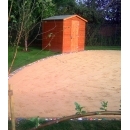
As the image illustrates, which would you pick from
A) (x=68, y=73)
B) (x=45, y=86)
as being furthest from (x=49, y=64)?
(x=45, y=86)

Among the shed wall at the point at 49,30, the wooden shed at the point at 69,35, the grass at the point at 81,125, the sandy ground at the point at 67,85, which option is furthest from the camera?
the wooden shed at the point at 69,35

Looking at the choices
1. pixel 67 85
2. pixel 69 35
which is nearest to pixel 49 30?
pixel 69 35

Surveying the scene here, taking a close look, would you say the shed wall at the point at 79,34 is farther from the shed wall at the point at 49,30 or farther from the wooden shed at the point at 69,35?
the shed wall at the point at 49,30

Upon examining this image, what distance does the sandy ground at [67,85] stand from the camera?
221cm

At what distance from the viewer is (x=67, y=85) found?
3.06m

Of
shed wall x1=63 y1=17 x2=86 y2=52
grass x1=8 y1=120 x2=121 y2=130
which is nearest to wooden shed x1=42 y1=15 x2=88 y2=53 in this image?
shed wall x1=63 y1=17 x2=86 y2=52

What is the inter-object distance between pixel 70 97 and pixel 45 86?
0.53 m

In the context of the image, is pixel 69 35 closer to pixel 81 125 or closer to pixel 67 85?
pixel 67 85

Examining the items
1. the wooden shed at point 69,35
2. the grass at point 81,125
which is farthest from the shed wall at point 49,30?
the grass at point 81,125

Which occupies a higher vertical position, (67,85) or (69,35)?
(69,35)

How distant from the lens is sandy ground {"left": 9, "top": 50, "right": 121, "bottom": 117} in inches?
86.8

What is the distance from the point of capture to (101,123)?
183cm

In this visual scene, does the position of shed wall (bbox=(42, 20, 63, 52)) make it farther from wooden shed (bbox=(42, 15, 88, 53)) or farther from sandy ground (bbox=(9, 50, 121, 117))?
sandy ground (bbox=(9, 50, 121, 117))
